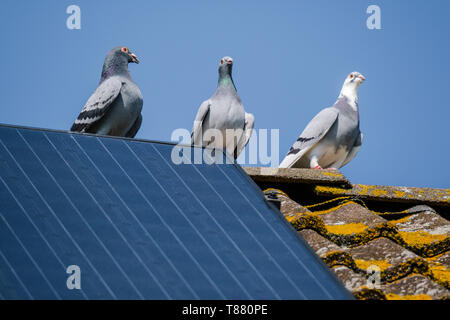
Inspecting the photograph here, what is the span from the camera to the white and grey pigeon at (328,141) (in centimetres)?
888

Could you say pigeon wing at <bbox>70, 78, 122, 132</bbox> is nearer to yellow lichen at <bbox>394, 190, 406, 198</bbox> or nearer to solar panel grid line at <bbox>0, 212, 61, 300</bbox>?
yellow lichen at <bbox>394, 190, 406, 198</bbox>

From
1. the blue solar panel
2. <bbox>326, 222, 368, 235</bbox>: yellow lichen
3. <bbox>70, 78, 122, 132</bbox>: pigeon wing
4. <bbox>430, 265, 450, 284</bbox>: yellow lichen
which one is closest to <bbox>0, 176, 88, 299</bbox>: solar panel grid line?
the blue solar panel

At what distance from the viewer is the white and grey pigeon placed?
350 inches

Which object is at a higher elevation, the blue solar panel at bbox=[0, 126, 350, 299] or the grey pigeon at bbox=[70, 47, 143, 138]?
the grey pigeon at bbox=[70, 47, 143, 138]

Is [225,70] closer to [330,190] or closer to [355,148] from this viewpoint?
[355,148]

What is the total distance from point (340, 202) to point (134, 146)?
1980 millimetres

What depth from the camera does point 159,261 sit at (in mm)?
3902

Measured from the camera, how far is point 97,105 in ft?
26.8

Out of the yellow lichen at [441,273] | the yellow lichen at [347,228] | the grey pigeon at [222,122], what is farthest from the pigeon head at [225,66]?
the yellow lichen at [441,273]

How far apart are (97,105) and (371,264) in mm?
3791

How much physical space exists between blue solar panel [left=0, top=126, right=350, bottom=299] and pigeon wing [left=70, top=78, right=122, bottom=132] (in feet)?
10.4

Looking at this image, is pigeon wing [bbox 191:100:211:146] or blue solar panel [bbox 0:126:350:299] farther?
pigeon wing [bbox 191:100:211:146]

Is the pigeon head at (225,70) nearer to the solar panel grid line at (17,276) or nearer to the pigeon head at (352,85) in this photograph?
the pigeon head at (352,85)

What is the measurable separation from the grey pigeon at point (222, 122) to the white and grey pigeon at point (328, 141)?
0.52 metres
